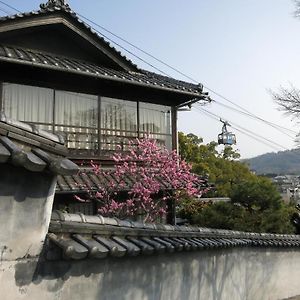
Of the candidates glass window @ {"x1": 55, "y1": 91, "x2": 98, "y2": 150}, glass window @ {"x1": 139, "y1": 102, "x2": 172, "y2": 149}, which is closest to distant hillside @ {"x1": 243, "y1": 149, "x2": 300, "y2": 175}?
glass window @ {"x1": 139, "y1": 102, "x2": 172, "y2": 149}

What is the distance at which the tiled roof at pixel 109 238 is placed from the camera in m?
4.05

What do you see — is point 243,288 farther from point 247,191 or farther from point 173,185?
point 247,191

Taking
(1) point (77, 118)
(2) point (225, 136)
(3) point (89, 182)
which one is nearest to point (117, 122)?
(1) point (77, 118)

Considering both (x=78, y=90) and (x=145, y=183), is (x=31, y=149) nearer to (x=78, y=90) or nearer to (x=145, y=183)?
(x=145, y=183)

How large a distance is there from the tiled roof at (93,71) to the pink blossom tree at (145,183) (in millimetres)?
1993

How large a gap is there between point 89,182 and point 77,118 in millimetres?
2235

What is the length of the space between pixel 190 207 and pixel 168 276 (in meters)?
11.6

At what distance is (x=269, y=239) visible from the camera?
1061 cm

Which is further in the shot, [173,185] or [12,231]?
[173,185]

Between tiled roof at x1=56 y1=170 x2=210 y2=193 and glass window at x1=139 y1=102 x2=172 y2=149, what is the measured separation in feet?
6.95

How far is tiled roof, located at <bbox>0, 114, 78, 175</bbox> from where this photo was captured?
10.8 feet

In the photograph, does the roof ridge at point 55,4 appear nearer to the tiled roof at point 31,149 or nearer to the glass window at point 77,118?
the glass window at point 77,118

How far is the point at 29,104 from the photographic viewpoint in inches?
472

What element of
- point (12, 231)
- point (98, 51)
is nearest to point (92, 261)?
point (12, 231)
